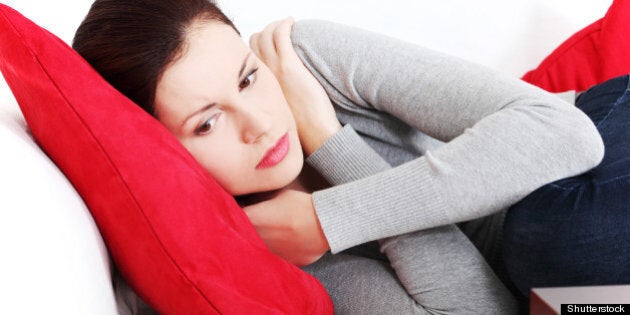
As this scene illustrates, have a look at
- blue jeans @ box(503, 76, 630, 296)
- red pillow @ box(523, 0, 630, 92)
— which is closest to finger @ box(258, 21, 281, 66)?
blue jeans @ box(503, 76, 630, 296)

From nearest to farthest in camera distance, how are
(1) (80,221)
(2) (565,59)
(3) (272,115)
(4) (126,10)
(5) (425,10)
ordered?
(1) (80,221) → (4) (126,10) → (3) (272,115) → (2) (565,59) → (5) (425,10)

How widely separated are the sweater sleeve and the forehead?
8.9 inches

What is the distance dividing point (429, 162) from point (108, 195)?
1.43ft

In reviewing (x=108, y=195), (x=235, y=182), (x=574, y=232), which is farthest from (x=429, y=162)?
(x=108, y=195)

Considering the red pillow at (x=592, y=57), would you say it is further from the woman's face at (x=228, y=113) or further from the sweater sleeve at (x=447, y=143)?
the woman's face at (x=228, y=113)

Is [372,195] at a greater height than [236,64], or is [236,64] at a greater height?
[236,64]

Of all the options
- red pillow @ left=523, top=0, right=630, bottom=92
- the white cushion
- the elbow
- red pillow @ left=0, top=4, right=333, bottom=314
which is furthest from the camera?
red pillow @ left=523, top=0, right=630, bottom=92

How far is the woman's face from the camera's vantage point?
814mm

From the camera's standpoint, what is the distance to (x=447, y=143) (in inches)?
32.9

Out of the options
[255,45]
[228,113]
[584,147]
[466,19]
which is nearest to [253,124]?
[228,113]

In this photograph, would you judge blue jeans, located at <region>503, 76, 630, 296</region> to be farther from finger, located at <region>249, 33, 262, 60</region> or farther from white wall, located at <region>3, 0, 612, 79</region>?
white wall, located at <region>3, 0, 612, 79</region>

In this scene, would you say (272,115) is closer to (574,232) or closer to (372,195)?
(372,195)

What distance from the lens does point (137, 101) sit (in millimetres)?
824

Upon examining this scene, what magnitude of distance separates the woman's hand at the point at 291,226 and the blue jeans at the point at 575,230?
29cm
